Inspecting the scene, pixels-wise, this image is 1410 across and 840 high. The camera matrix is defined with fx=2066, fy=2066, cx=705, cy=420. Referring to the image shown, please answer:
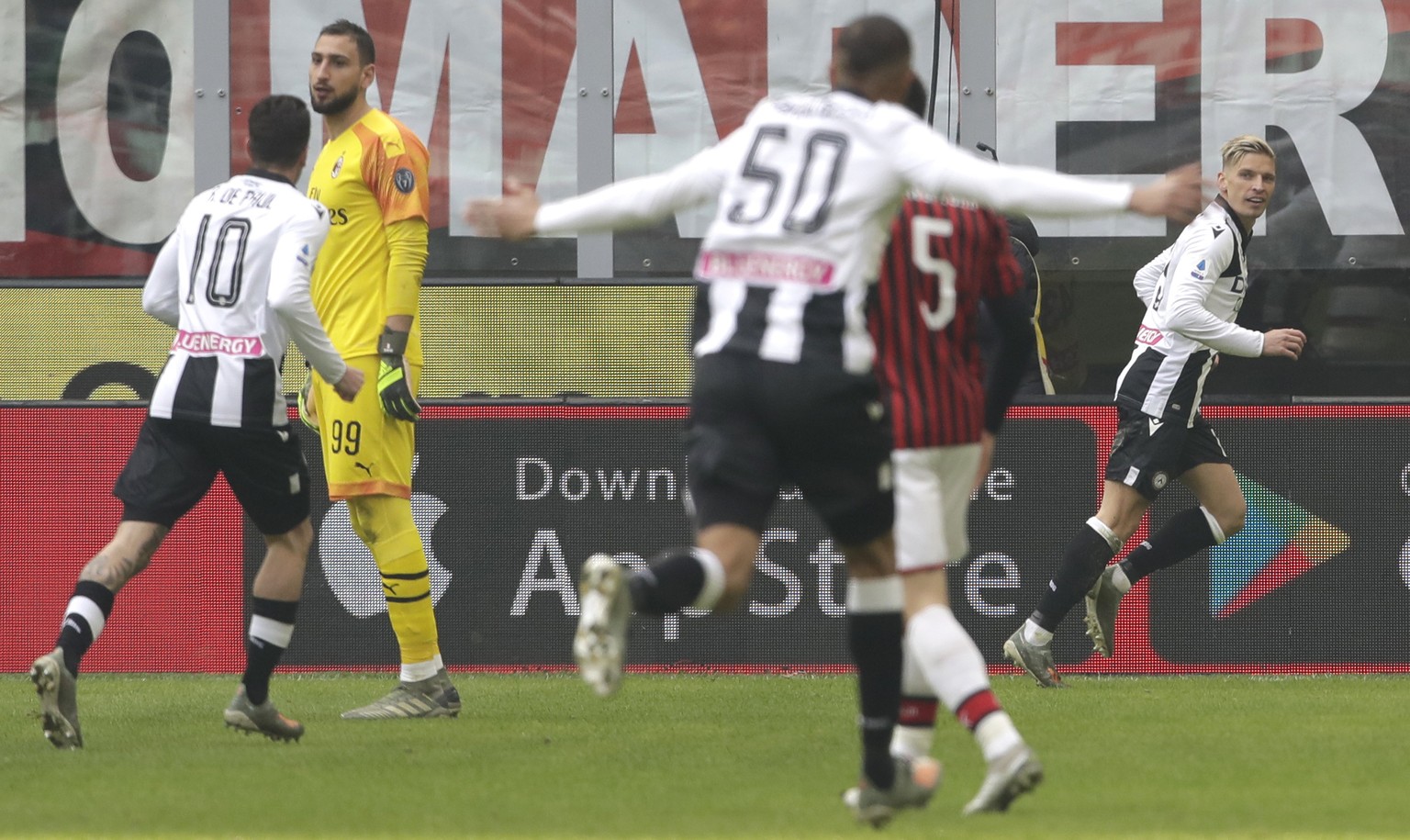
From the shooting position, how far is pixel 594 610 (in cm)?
421

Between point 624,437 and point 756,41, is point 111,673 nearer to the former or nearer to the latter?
point 624,437

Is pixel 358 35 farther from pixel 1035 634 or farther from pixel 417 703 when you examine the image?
pixel 1035 634

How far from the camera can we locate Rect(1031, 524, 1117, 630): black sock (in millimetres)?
8250

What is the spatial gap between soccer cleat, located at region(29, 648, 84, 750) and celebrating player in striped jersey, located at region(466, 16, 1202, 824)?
7.74 ft

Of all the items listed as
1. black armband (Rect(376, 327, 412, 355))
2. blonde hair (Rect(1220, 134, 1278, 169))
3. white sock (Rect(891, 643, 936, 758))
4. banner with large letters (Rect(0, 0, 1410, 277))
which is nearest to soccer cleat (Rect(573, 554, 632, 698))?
white sock (Rect(891, 643, 936, 758))

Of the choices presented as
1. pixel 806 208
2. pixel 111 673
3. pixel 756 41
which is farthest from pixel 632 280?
pixel 806 208

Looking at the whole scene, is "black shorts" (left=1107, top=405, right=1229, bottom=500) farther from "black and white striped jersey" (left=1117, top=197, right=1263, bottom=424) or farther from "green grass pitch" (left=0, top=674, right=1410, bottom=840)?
"green grass pitch" (left=0, top=674, right=1410, bottom=840)

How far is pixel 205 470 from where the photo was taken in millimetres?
6629

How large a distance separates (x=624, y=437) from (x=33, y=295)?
283cm

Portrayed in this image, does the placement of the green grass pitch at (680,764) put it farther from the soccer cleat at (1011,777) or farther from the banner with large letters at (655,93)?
the banner with large letters at (655,93)

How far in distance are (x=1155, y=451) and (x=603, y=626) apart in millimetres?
4621

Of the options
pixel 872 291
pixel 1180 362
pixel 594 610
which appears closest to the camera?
pixel 594 610

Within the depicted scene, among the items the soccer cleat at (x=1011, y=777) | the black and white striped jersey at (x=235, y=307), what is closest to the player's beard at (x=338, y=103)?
the black and white striped jersey at (x=235, y=307)

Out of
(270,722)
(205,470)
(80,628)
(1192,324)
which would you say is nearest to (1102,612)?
(1192,324)
